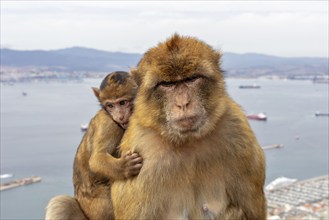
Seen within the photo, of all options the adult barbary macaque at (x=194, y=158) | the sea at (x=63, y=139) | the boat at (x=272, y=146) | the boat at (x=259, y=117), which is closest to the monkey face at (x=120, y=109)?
the adult barbary macaque at (x=194, y=158)

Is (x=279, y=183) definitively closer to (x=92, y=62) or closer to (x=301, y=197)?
(x=301, y=197)

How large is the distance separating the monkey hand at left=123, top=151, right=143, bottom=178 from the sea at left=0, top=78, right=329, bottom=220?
1003 cm

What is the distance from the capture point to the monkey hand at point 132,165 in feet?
5.13

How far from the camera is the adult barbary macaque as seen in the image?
1465 mm

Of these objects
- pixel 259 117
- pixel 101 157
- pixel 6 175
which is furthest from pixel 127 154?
pixel 259 117

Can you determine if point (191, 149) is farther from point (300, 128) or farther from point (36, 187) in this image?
point (300, 128)

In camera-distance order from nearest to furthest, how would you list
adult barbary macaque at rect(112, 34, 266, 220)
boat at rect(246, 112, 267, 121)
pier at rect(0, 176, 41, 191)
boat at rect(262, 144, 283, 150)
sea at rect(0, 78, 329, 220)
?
adult barbary macaque at rect(112, 34, 266, 220) → sea at rect(0, 78, 329, 220) → pier at rect(0, 176, 41, 191) → boat at rect(262, 144, 283, 150) → boat at rect(246, 112, 267, 121)

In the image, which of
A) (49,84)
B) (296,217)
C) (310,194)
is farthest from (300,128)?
(49,84)

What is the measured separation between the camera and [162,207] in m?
1.56

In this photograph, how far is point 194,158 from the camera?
1524 millimetres

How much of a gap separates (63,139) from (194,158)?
26.3m

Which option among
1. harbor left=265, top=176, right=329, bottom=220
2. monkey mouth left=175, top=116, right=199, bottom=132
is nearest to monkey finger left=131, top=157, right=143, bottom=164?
monkey mouth left=175, top=116, right=199, bottom=132

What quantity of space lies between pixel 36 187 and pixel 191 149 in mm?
19251

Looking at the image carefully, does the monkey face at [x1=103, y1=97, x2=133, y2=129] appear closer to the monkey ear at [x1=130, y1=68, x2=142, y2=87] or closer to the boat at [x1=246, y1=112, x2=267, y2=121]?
the monkey ear at [x1=130, y1=68, x2=142, y2=87]
